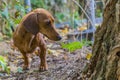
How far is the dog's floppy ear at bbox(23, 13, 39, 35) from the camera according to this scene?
13.6 feet

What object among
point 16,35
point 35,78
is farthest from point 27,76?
point 16,35

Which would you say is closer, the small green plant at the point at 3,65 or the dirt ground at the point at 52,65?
the dirt ground at the point at 52,65

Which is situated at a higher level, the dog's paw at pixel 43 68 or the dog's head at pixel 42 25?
the dog's head at pixel 42 25

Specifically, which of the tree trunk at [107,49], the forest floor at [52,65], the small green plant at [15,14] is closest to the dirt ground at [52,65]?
the forest floor at [52,65]

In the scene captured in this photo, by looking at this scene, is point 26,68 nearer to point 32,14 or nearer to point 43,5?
point 32,14

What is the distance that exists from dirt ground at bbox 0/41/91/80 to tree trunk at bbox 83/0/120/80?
0.34m

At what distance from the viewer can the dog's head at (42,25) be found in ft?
13.6

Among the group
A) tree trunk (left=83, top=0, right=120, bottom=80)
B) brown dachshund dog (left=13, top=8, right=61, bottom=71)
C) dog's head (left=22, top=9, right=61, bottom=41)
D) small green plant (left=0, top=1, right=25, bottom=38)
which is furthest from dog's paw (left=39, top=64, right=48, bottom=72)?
tree trunk (left=83, top=0, right=120, bottom=80)

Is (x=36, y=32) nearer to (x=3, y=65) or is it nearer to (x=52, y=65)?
(x=3, y=65)

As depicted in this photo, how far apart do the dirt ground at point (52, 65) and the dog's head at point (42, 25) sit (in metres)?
0.37

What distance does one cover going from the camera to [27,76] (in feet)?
13.5

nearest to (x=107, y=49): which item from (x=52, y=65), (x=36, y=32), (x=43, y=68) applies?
(x=36, y=32)

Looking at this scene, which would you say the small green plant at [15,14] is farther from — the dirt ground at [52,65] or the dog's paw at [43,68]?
the dog's paw at [43,68]

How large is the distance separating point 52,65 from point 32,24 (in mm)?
676
